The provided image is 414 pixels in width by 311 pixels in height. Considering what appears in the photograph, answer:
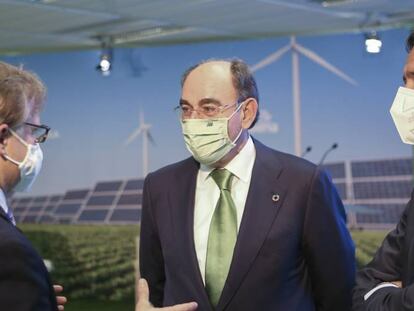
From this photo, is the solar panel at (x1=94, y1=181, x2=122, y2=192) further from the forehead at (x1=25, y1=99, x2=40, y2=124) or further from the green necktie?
the forehead at (x1=25, y1=99, x2=40, y2=124)

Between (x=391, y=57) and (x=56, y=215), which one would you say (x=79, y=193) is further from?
(x=391, y=57)

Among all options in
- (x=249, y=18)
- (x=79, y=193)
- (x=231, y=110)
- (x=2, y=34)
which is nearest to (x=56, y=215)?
(x=79, y=193)

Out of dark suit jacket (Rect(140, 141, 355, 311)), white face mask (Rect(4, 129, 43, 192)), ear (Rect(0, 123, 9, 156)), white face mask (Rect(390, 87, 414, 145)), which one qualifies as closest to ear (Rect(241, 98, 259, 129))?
dark suit jacket (Rect(140, 141, 355, 311))

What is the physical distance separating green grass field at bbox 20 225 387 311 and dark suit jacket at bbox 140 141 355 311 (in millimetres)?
4567

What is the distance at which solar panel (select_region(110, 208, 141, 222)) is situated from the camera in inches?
308

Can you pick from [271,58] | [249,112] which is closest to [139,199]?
[271,58]

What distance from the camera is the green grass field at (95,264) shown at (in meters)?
7.73

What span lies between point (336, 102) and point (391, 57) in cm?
66

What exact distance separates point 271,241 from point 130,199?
4987 mm

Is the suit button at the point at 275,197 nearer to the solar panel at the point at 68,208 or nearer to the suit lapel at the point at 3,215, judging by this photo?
the suit lapel at the point at 3,215

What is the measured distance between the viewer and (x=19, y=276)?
6.17ft

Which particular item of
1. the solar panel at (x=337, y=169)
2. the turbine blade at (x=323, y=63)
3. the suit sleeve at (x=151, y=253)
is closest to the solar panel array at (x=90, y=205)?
the solar panel at (x=337, y=169)

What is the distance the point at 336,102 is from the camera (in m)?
6.92

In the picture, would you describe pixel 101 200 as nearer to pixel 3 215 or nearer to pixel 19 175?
pixel 19 175
